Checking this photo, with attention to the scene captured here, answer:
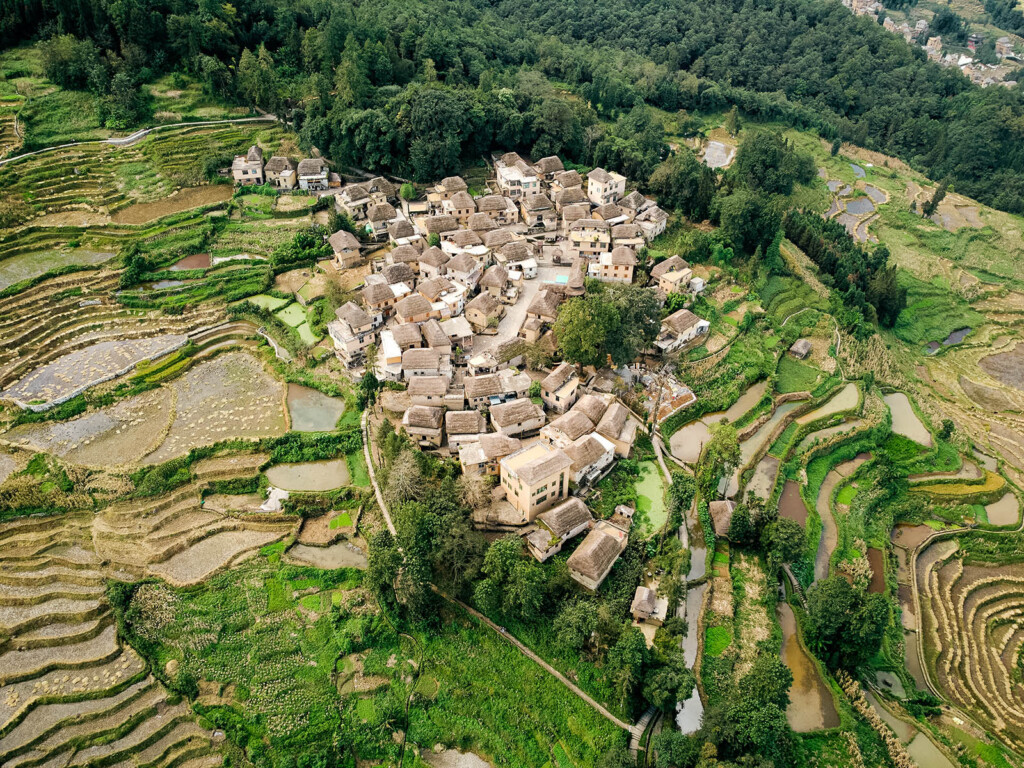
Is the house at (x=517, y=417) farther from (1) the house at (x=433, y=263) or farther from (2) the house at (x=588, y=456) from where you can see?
(1) the house at (x=433, y=263)

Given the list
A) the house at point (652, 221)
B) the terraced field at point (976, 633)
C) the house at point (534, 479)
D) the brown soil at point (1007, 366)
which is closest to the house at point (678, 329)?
the house at point (652, 221)

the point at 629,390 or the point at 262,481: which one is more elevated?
the point at 629,390

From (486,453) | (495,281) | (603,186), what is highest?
(603,186)

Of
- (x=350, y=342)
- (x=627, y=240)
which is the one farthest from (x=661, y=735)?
(x=627, y=240)

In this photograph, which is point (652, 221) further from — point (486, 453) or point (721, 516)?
point (486, 453)

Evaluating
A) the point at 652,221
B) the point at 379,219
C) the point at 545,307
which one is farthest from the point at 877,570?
the point at 379,219

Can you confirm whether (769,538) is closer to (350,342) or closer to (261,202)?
(350,342)
